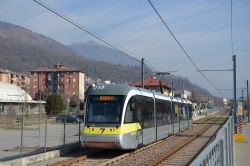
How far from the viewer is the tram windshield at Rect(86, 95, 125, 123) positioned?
60.9 feet

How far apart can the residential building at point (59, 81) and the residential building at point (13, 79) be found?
5.20 m

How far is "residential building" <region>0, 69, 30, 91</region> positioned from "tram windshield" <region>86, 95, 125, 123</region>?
14269cm

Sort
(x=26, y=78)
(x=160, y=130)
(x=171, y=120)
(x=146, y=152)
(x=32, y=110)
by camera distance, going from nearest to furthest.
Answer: (x=146, y=152) → (x=160, y=130) → (x=171, y=120) → (x=32, y=110) → (x=26, y=78)

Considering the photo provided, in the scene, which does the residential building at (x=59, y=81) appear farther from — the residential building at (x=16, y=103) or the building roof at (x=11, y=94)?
the building roof at (x=11, y=94)

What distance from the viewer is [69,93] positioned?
6403 inches

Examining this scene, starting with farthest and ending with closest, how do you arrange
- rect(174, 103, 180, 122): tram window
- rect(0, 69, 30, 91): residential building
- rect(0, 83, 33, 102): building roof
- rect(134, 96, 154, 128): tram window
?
rect(0, 69, 30, 91): residential building
rect(0, 83, 33, 102): building roof
rect(174, 103, 180, 122): tram window
rect(134, 96, 154, 128): tram window

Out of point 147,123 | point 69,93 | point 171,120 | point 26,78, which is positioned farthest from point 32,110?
point 26,78

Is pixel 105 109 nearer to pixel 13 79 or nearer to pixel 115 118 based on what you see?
pixel 115 118

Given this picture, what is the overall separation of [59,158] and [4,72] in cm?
15348

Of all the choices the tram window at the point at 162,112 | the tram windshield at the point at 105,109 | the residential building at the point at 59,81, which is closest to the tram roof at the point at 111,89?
the tram windshield at the point at 105,109

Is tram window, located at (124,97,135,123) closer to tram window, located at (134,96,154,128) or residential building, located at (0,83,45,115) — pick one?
tram window, located at (134,96,154,128)

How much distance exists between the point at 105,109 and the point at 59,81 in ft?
494

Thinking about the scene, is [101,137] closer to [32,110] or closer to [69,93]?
[32,110]

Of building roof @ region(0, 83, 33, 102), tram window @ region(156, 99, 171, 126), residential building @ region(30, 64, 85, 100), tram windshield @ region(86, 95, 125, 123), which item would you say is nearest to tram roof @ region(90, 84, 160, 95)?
tram windshield @ region(86, 95, 125, 123)
